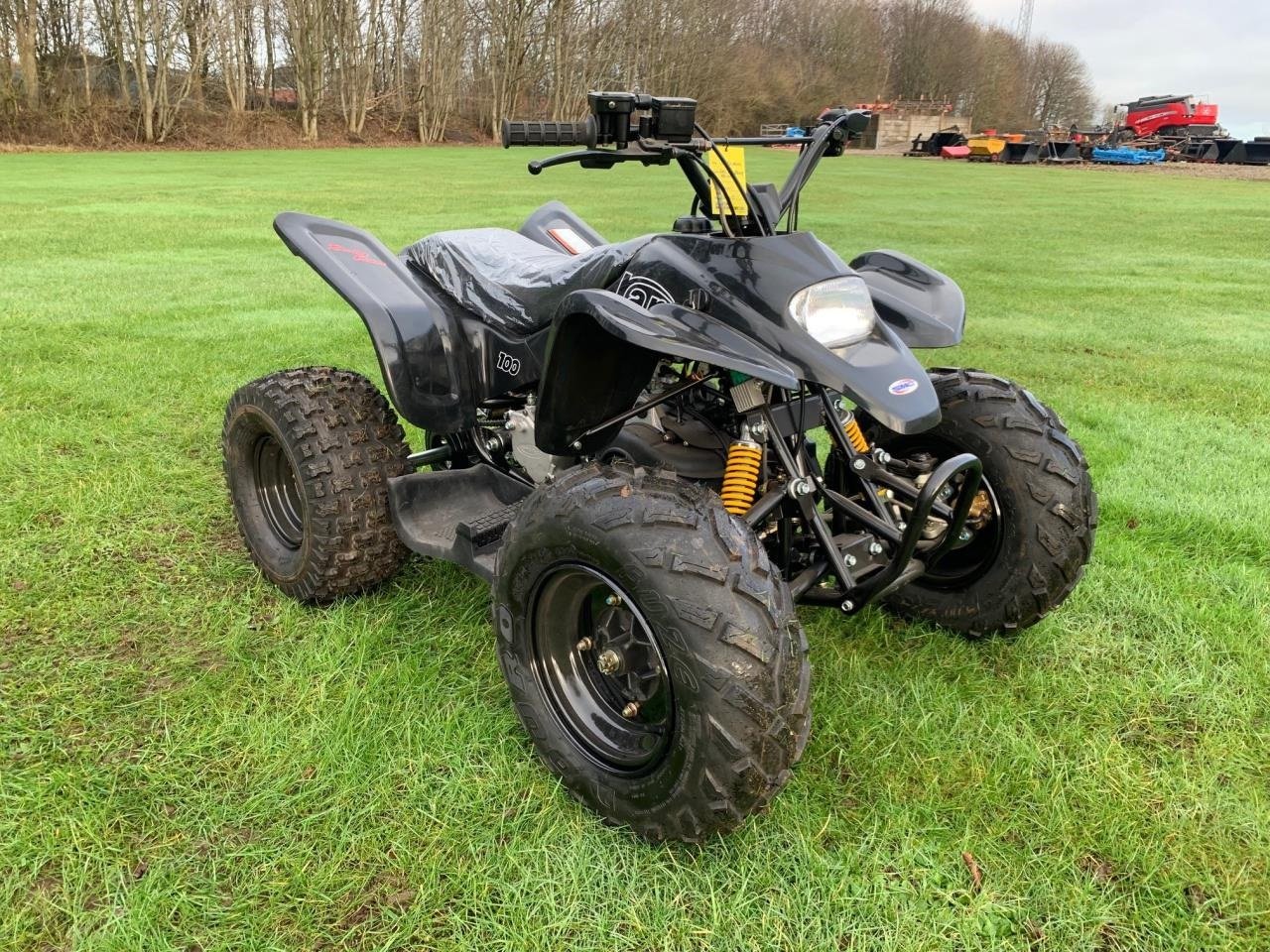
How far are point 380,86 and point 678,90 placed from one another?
1973 cm

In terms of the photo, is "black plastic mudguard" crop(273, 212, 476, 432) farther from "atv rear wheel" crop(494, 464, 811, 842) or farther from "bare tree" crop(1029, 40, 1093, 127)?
"bare tree" crop(1029, 40, 1093, 127)

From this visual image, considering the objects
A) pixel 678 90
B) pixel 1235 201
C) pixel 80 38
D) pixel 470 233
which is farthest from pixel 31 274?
pixel 678 90

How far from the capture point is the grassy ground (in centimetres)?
196

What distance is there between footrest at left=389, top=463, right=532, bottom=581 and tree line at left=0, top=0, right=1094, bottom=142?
3478cm

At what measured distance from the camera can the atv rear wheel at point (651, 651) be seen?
6.10ft

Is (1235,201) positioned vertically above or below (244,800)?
above

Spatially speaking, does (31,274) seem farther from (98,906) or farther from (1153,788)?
(1153,788)

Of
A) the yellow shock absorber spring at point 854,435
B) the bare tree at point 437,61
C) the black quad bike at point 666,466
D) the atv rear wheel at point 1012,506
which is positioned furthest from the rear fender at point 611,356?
the bare tree at point 437,61

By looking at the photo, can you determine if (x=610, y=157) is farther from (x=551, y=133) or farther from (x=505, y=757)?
(x=505, y=757)

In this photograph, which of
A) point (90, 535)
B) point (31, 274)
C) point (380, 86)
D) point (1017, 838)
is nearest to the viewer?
point (1017, 838)

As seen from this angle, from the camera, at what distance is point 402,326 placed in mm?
2900

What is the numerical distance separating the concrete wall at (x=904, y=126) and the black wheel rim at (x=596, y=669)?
57288 mm

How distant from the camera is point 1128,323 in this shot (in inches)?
313

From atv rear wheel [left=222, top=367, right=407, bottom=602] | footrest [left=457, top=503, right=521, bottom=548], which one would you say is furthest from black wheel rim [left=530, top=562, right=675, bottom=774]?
atv rear wheel [left=222, top=367, right=407, bottom=602]
